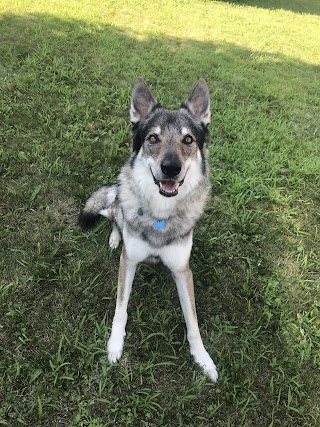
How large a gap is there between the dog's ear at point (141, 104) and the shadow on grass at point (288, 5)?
49.8 feet

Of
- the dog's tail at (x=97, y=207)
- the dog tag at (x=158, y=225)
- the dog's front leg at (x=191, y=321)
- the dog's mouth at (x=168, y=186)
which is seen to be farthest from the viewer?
the dog's tail at (x=97, y=207)

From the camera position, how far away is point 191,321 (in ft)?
9.46

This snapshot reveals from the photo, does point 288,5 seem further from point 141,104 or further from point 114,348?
point 114,348

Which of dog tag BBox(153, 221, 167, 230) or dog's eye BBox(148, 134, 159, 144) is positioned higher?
dog's eye BBox(148, 134, 159, 144)

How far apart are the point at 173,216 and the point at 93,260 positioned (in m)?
0.98

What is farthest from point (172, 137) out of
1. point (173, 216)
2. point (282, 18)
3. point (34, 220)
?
point (282, 18)

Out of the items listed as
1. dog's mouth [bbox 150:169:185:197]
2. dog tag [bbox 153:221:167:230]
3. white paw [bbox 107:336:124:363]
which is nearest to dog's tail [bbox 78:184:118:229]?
dog tag [bbox 153:221:167:230]

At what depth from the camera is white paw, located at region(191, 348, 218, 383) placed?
2744 millimetres

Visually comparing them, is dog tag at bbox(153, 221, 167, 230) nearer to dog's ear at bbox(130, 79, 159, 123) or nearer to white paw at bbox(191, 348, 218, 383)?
dog's ear at bbox(130, 79, 159, 123)

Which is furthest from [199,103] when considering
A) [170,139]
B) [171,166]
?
[171,166]

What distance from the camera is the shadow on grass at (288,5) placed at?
52.6ft

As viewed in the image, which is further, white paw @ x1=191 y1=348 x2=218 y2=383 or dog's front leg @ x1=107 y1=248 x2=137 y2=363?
dog's front leg @ x1=107 y1=248 x2=137 y2=363

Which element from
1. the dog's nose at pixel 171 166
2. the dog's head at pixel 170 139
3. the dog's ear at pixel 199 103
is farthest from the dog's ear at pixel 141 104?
the dog's nose at pixel 171 166

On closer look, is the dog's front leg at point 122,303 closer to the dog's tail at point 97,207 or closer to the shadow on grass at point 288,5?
the dog's tail at point 97,207
